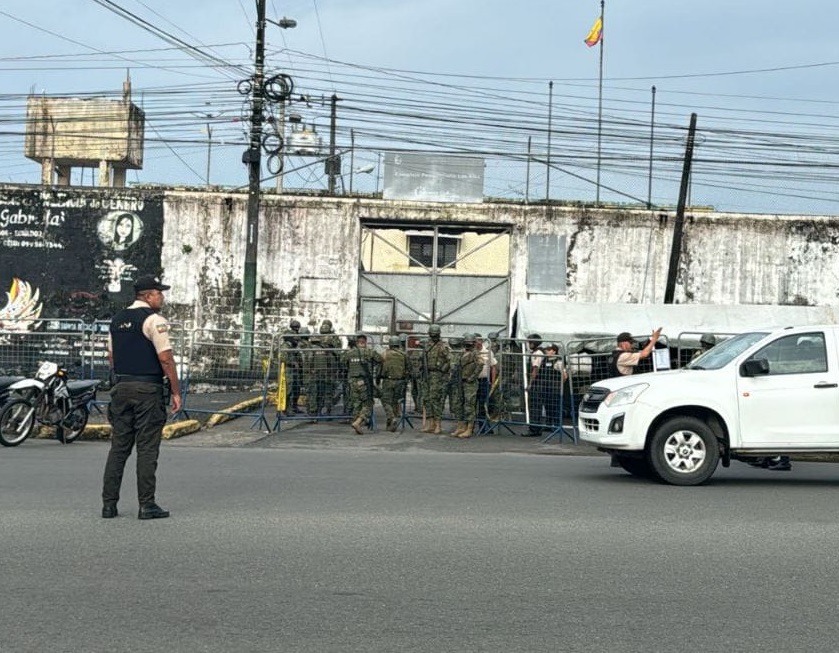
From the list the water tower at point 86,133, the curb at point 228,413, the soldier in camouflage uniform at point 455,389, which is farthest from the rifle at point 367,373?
the water tower at point 86,133

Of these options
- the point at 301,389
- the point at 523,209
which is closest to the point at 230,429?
the point at 301,389

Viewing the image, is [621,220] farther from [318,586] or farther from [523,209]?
[318,586]

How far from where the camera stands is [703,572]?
7043mm

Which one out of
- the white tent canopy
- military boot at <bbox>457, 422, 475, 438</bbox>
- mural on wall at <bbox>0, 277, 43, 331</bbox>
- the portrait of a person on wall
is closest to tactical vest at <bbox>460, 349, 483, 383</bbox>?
military boot at <bbox>457, 422, 475, 438</bbox>

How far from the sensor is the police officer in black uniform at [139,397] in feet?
28.6

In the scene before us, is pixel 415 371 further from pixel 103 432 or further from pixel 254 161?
pixel 254 161

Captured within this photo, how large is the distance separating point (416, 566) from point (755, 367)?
18.9ft

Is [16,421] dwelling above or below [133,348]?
below

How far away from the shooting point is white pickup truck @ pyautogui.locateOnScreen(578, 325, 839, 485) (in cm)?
1155

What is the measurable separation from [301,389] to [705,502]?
32.4 ft

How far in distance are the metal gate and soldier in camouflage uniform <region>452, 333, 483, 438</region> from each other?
46.6 ft

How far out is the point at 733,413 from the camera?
1159cm

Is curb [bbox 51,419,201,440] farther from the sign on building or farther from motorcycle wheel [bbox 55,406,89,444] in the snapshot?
the sign on building

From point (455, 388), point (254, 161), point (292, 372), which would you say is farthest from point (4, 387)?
point (254, 161)
